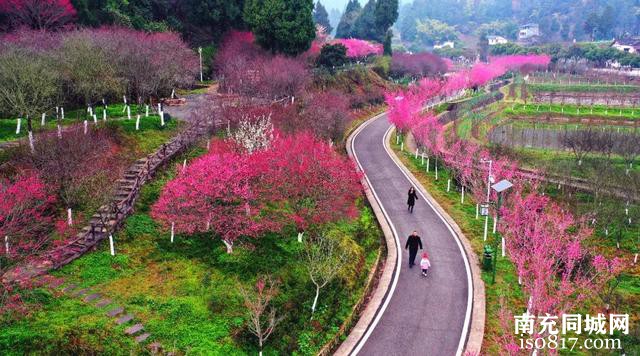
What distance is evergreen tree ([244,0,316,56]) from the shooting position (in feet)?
184

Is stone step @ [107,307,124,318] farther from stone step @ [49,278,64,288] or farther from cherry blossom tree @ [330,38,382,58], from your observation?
cherry blossom tree @ [330,38,382,58]

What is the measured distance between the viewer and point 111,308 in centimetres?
1873

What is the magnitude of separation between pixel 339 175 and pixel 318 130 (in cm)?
1361

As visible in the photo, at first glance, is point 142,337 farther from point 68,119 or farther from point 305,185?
point 68,119

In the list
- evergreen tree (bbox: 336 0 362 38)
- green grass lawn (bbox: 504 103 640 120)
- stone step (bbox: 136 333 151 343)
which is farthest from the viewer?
evergreen tree (bbox: 336 0 362 38)

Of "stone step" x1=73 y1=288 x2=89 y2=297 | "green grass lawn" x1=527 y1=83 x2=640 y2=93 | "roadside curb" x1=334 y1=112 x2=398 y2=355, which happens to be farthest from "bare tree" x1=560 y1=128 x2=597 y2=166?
"green grass lawn" x1=527 y1=83 x2=640 y2=93

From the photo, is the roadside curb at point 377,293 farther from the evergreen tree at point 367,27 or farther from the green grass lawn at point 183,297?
the evergreen tree at point 367,27

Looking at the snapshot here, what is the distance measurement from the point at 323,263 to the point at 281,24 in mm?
39570

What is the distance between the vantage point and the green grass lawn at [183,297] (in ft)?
56.1

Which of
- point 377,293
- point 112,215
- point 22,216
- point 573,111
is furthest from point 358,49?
point 22,216

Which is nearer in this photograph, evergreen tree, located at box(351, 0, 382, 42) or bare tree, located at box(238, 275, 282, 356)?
bare tree, located at box(238, 275, 282, 356)

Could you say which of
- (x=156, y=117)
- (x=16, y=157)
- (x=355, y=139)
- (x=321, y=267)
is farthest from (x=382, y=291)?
(x=355, y=139)

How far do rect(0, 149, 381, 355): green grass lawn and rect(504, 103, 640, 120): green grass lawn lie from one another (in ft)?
180

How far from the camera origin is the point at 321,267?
70.2 feet
